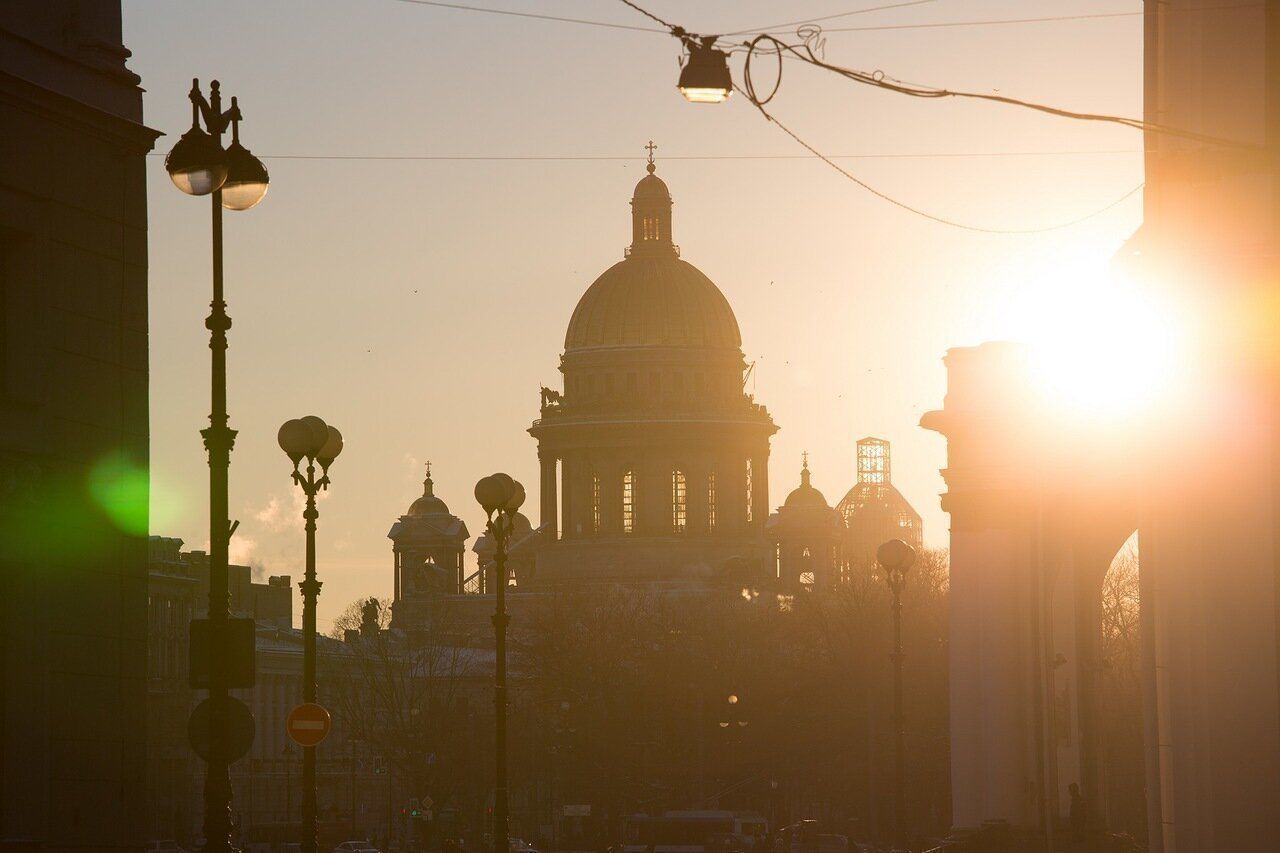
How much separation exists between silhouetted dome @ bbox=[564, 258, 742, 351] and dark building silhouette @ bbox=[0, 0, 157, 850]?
157666 millimetres

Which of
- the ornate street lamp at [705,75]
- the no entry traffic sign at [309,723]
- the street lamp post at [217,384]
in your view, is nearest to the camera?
the ornate street lamp at [705,75]

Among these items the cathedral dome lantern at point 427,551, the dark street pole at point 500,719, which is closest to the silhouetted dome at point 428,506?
the cathedral dome lantern at point 427,551

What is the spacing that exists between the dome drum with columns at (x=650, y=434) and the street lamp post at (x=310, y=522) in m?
147

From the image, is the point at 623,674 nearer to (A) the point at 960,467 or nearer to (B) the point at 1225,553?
(A) the point at 960,467

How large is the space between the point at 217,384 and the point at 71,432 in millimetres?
1217

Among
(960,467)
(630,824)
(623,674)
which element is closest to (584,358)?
(623,674)

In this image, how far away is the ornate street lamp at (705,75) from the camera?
17.5 m

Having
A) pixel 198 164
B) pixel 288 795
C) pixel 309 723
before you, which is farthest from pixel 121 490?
pixel 288 795

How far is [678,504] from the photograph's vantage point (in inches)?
7092

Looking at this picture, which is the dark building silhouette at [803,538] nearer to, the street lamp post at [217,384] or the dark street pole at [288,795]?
the dark street pole at [288,795]

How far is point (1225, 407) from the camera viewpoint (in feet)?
68.7

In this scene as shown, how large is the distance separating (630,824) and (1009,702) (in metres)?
39.8

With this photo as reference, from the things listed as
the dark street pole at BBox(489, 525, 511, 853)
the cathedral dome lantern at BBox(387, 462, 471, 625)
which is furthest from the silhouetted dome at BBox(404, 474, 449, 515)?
the dark street pole at BBox(489, 525, 511, 853)

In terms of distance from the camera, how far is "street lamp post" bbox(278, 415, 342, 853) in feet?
90.0
